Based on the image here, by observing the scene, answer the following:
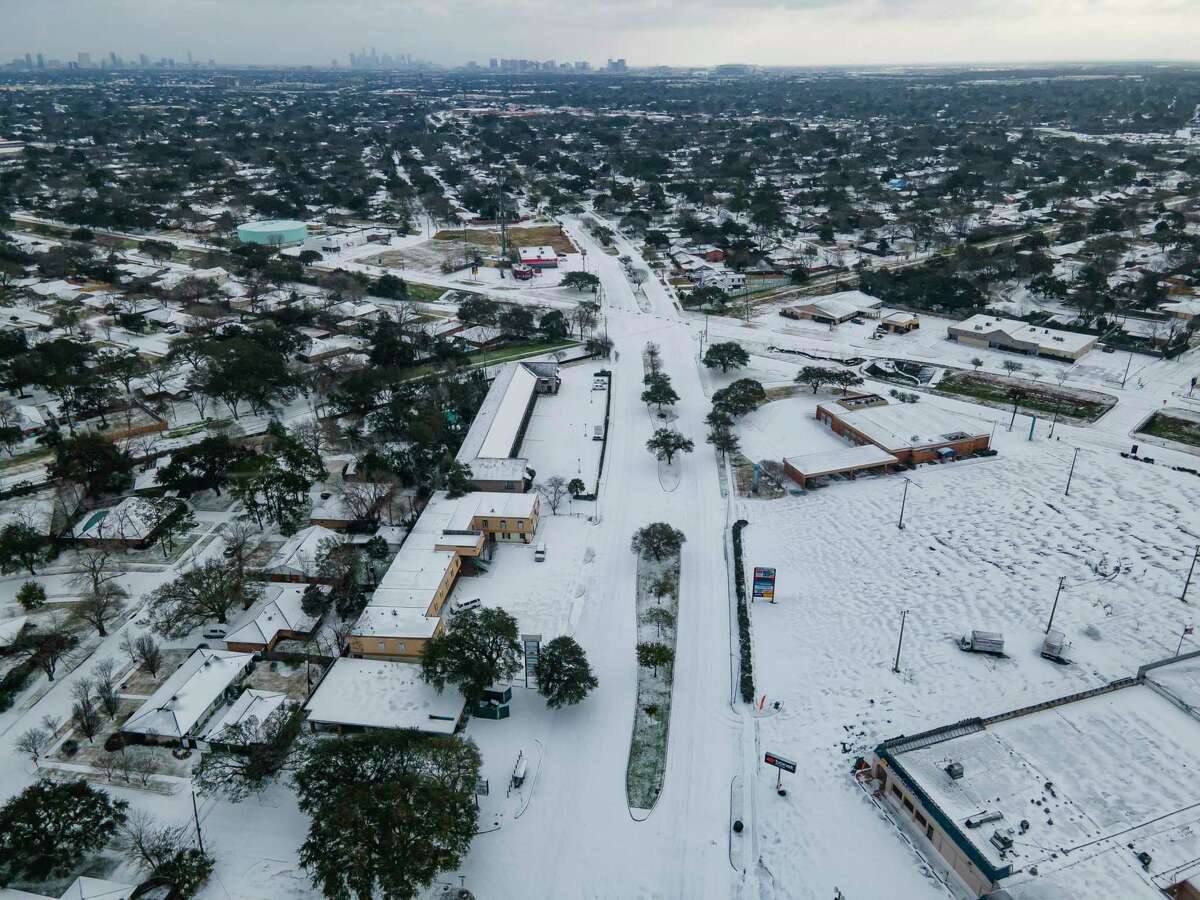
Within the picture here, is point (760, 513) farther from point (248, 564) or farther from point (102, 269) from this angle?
point (102, 269)

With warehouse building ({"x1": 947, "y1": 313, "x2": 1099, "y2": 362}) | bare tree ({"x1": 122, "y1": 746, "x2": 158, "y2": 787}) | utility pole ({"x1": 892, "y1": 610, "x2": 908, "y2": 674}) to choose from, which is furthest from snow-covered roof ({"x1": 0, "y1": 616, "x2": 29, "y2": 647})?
warehouse building ({"x1": 947, "y1": 313, "x2": 1099, "y2": 362})

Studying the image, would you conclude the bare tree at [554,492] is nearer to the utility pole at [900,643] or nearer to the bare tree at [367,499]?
the bare tree at [367,499]

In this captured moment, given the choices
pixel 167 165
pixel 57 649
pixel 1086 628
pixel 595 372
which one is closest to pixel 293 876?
pixel 57 649

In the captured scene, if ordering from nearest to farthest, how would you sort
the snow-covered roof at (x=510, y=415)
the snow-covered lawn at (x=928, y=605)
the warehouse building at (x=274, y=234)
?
the snow-covered lawn at (x=928, y=605)
the snow-covered roof at (x=510, y=415)
the warehouse building at (x=274, y=234)

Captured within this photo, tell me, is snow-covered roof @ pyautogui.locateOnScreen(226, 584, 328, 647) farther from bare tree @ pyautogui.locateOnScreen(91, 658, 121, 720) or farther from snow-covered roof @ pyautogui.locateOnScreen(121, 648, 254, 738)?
bare tree @ pyautogui.locateOnScreen(91, 658, 121, 720)

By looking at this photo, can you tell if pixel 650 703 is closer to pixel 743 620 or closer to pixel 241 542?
pixel 743 620

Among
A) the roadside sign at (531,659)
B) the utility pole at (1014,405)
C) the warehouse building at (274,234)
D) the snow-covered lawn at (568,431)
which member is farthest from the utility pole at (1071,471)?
the warehouse building at (274,234)
